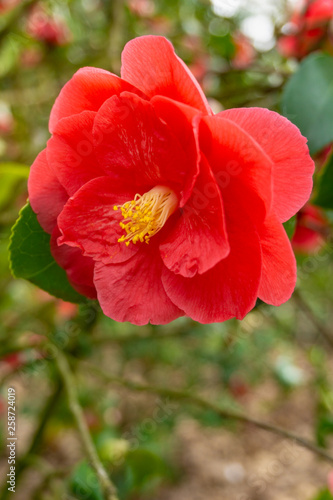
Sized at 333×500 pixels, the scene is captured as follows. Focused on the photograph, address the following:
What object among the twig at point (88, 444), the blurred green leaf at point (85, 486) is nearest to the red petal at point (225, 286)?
the twig at point (88, 444)

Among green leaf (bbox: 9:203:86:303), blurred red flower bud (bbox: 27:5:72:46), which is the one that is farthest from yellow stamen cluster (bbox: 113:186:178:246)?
blurred red flower bud (bbox: 27:5:72:46)

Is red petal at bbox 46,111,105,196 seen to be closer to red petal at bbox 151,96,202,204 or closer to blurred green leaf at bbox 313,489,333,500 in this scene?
red petal at bbox 151,96,202,204

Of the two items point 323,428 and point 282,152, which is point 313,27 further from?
point 323,428

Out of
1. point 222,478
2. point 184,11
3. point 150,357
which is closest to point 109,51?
point 184,11

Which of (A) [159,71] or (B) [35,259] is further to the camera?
(B) [35,259]

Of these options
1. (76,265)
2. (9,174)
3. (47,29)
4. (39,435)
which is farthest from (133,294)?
(47,29)
